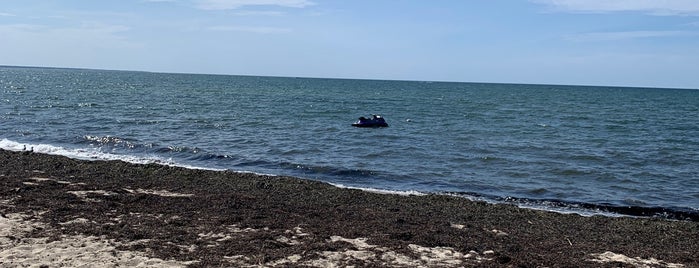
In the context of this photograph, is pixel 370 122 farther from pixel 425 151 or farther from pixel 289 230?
pixel 289 230

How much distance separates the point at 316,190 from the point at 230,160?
829 cm

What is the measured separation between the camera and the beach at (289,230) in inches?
373

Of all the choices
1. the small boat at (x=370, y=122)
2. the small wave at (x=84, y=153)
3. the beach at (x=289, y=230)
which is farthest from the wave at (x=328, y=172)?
the small boat at (x=370, y=122)

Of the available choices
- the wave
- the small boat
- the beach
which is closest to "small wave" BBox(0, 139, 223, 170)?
the wave

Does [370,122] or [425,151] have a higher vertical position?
[370,122]

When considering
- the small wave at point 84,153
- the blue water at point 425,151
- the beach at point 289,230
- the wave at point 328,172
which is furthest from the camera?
the small wave at point 84,153

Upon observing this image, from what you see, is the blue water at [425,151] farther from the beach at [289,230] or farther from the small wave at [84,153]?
the beach at [289,230]

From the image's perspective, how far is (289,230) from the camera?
11258 mm

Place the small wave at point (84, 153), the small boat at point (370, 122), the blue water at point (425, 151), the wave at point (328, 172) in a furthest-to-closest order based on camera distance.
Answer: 1. the small boat at point (370, 122)
2. the small wave at point (84, 153)
3. the blue water at point (425, 151)
4. the wave at point (328, 172)

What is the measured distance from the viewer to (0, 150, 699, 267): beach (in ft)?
31.1

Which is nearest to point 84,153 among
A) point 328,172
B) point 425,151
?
point 328,172

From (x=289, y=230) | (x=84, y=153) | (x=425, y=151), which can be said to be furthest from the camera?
(x=425, y=151)

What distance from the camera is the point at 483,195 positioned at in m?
18.4

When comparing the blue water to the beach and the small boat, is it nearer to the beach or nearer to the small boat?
the small boat
